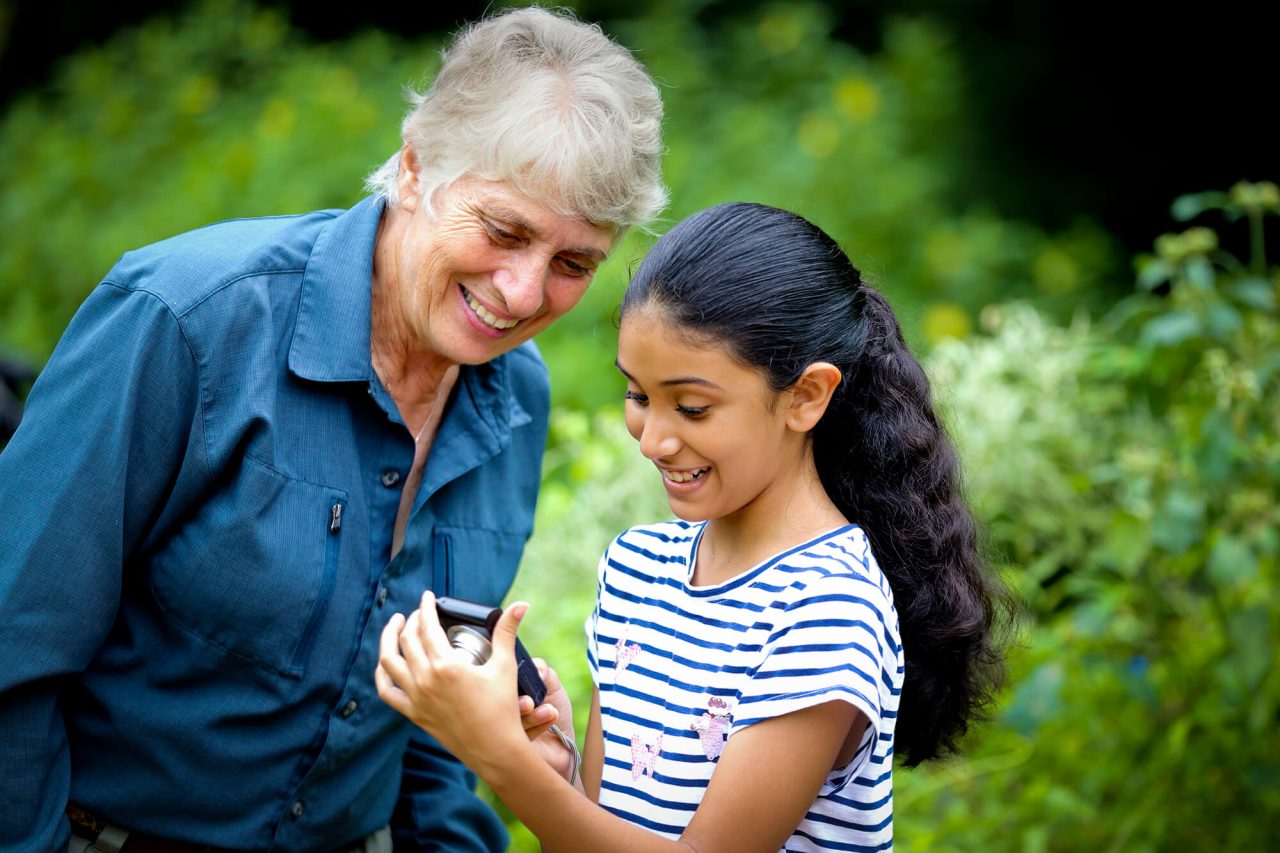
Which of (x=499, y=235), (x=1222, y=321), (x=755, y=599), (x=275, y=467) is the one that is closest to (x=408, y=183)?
(x=499, y=235)

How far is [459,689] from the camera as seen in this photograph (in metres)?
1.35

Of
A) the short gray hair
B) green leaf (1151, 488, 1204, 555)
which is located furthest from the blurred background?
the short gray hair

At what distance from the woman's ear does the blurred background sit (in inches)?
13.7

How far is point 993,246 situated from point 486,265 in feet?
12.5

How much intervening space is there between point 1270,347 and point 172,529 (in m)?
2.16

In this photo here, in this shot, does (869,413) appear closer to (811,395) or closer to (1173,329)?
(811,395)

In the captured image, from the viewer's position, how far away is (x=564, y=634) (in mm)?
2924

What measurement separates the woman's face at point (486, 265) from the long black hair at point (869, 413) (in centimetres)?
23

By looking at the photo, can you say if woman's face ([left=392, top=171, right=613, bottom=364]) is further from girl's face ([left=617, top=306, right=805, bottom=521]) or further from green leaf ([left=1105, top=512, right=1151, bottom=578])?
green leaf ([left=1105, top=512, right=1151, bottom=578])

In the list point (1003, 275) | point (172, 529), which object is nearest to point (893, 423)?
point (172, 529)

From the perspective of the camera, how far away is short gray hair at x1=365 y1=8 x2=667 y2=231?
1.74 metres

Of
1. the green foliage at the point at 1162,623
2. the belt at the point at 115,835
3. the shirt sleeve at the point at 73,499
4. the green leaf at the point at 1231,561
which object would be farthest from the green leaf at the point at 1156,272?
the belt at the point at 115,835

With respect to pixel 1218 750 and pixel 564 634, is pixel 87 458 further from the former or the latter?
pixel 1218 750

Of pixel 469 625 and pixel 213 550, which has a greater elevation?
pixel 469 625
